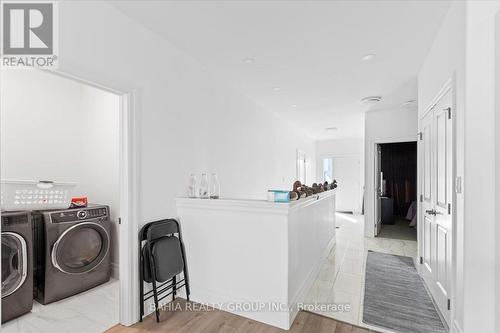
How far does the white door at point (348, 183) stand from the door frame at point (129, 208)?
776 cm

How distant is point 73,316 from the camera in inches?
87.3

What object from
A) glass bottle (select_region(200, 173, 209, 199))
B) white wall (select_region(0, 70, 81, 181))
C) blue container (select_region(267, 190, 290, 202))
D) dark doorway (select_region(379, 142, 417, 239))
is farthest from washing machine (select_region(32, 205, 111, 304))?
dark doorway (select_region(379, 142, 417, 239))

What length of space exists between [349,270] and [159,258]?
251 centimetres

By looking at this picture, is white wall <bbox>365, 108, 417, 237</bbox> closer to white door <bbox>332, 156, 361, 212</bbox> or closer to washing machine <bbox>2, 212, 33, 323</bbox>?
white door <bbox>332, 156, 361, 212</bbox>

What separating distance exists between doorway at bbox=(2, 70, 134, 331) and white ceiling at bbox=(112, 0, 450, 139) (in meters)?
1.02

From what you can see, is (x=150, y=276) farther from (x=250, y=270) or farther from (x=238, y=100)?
(x=238, y=100)

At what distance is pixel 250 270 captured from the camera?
2.21m

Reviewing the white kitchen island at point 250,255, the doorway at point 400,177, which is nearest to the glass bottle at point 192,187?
the white kitchen island at point 250,255

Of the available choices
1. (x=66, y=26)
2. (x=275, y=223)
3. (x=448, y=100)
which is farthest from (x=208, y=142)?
(x=448, y=100)

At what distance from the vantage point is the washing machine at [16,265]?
2.10 meters

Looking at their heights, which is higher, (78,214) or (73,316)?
(78,214)

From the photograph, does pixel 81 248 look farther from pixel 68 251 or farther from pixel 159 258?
pixel 159 258

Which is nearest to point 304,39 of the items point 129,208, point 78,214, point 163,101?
point 163,101

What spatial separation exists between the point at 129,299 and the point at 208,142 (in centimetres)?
190
